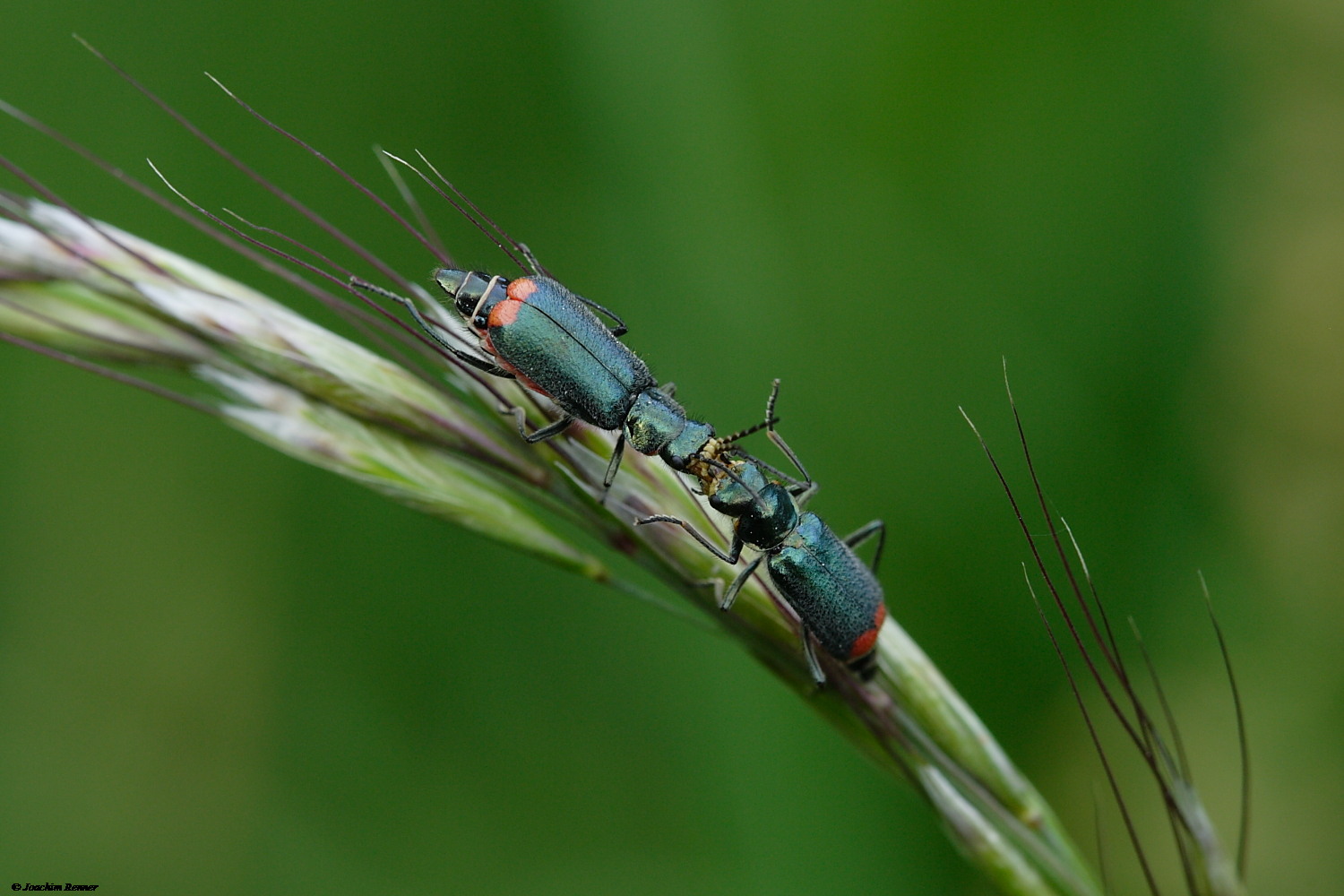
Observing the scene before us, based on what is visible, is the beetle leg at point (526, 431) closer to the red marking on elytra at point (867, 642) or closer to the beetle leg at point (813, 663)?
the beetle leg at point (813, 663)

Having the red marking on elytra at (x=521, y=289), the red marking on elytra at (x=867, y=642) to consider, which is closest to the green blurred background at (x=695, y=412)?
the red marking on elytra at (x=521, y=289)

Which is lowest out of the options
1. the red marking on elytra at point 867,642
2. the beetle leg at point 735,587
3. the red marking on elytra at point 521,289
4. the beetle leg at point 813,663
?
the beetle leg at point 813,663

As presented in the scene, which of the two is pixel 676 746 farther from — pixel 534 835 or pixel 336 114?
pixel 336 114

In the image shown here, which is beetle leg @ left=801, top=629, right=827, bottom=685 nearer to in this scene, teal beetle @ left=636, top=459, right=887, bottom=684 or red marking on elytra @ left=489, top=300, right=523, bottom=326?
teal beetle @ left=636, top=459, right=887, bottom=684

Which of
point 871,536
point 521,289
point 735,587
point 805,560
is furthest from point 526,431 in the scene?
point 871,536

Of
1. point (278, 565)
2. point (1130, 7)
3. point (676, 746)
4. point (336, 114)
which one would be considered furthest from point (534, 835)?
point (1130, 7)
